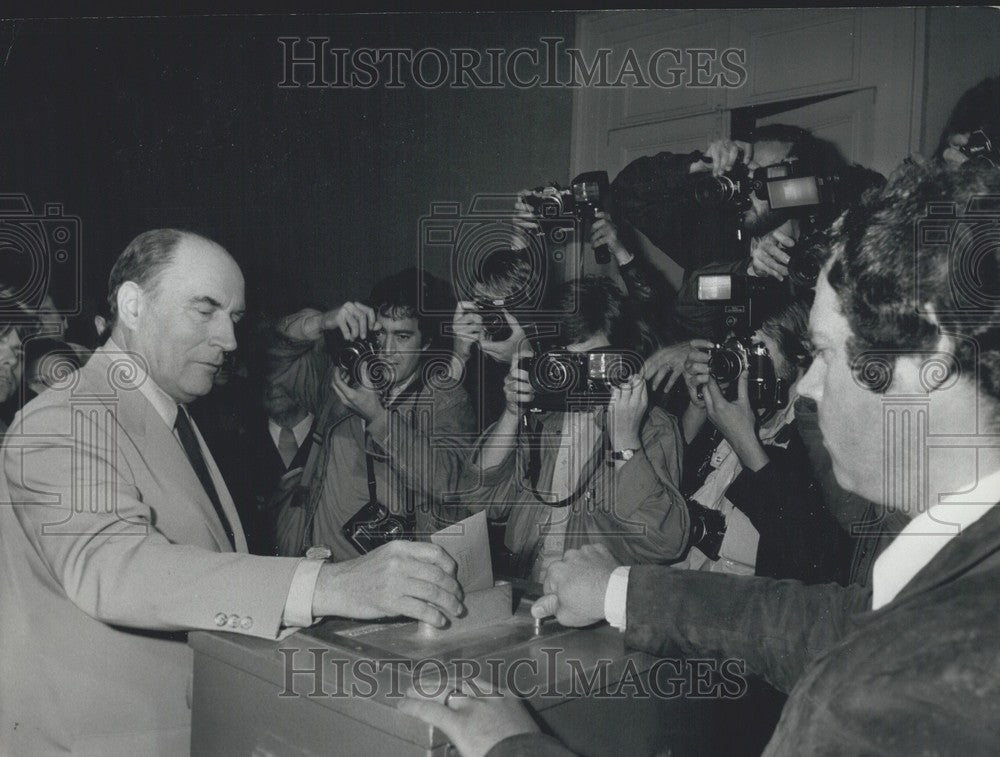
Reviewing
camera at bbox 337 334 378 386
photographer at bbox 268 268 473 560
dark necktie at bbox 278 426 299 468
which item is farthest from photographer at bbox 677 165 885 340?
dark necktie at bbox 278 426 299 468

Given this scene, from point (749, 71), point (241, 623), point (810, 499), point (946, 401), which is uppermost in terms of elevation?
point (749, 71)

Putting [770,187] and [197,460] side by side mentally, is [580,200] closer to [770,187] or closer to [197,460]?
[770,187]

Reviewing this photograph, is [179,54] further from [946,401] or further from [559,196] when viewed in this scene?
[946,401]

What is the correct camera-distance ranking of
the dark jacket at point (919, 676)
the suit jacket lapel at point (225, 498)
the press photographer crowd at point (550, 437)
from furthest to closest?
the suit jacket lapel at point (225, 498) → the press photographer crowd at point (550, 437) → the dark jacket at point (919, 676)

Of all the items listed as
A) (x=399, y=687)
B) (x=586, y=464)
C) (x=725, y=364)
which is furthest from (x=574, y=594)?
(x=725, y=364)

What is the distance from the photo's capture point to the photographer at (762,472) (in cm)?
159

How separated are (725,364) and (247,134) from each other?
112 centimetres

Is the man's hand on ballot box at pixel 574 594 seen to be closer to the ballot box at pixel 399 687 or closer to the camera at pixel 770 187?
the ballot box at pixel 399 687

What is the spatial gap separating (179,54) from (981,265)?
1525mm

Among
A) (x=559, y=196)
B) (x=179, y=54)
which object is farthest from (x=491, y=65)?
(x=179, y=54)

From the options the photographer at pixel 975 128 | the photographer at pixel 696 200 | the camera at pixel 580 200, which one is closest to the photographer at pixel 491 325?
the camera at pixel 580 200

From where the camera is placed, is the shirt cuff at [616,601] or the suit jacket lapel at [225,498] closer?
the shirt cuff at [616,601]

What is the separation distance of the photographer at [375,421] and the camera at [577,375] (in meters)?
0.18

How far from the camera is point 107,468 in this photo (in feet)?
4.62
